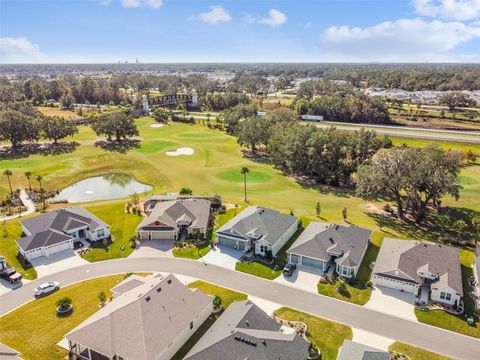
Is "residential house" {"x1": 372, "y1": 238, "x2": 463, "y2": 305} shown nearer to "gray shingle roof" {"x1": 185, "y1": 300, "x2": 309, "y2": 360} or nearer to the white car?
"gray shingle roof" {"x1": 185, "y1": 300, "x2": 309, "y2": 360}

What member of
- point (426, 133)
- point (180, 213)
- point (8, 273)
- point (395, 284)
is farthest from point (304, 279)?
point (426, 133)

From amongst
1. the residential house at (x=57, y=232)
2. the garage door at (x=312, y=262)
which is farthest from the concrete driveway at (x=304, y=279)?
the residential house at (x=57, y=232)

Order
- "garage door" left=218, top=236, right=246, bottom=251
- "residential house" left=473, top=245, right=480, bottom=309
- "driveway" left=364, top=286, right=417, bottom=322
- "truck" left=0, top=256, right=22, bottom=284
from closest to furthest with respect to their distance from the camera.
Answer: "driveway" left=364, top=286, right=417, bottom=322, "residential house" left=473, top=245, right=480, bottom=309, "truck" left=0, top=256, right=22, bottom=284, "garage door" left=218, top=236, right=246, bottom=251

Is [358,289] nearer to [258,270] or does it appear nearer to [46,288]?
[258,270]

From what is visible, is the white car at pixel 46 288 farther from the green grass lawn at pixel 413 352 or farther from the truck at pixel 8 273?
the green grass lawn at pixel 413 352

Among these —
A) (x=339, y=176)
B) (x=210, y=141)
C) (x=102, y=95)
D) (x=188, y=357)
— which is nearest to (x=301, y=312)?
(x=188, y=357)

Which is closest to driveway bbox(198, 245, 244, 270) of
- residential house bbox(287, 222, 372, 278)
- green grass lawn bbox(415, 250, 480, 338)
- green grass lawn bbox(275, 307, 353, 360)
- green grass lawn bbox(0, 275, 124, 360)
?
residential house bbox(287, 222, 372, 278)
